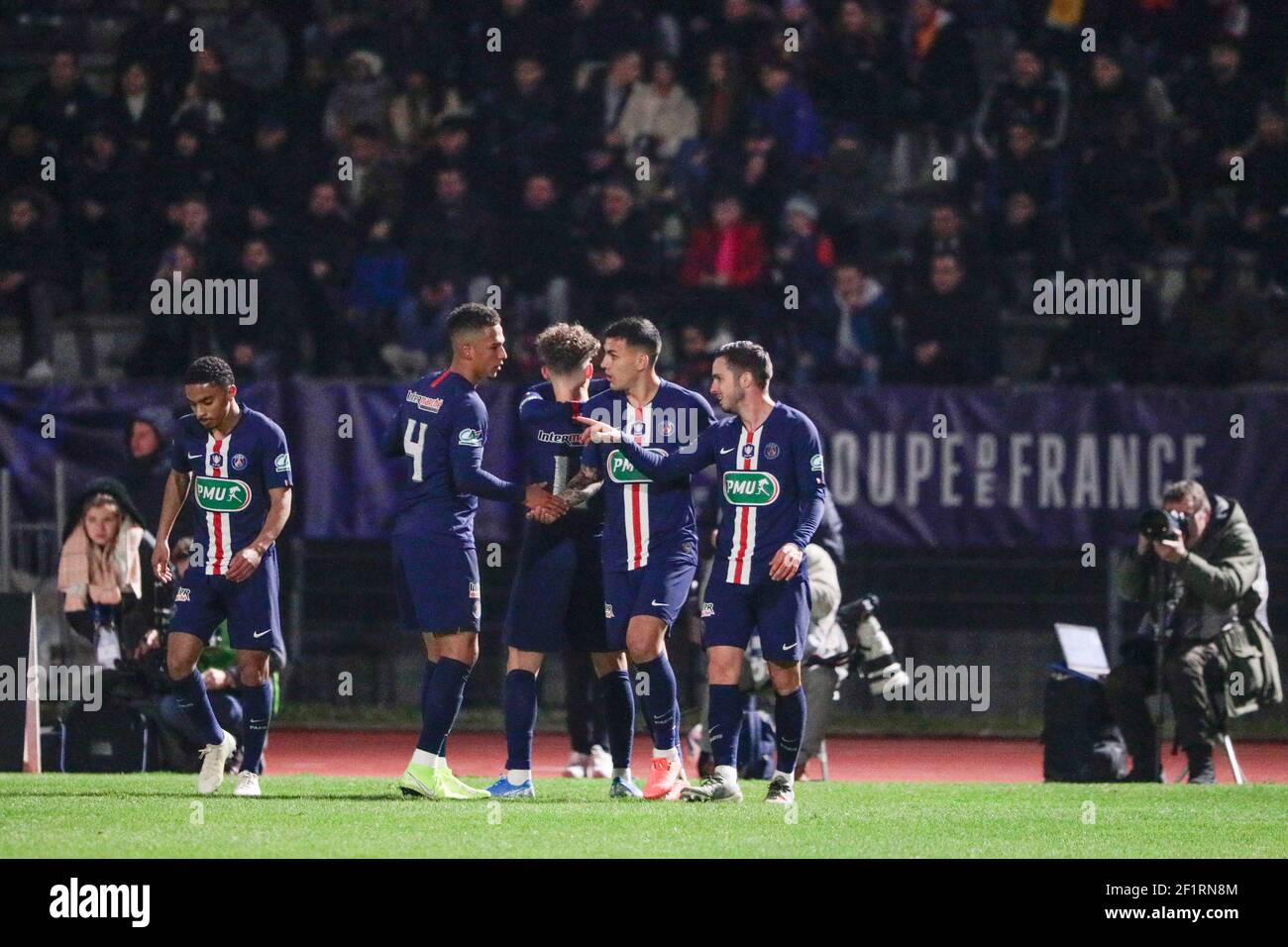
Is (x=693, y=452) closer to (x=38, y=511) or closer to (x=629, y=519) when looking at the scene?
(x=629, y=519)

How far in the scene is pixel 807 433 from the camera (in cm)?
992

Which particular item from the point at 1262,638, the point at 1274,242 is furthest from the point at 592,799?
the point at 1274,242

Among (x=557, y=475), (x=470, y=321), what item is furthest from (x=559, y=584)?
(x=470, y=321)

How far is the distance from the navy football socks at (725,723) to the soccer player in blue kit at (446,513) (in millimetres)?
1115

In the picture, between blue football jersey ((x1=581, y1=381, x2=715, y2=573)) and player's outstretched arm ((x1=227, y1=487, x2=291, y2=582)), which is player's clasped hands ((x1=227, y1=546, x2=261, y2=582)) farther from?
blue football jersey ((x1=581, y1=381, x2=715, y2=573))

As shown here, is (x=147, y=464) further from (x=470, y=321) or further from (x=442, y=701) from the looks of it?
(x=442, y=701)

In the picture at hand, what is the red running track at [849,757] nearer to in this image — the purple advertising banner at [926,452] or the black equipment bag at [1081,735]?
the black equipment bag at [1081,735]

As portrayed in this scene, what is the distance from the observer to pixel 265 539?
32.5 ft

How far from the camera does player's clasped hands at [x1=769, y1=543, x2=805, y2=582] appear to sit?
9625 millimetres

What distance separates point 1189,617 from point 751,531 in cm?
371

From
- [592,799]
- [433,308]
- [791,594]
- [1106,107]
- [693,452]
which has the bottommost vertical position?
[592,799]

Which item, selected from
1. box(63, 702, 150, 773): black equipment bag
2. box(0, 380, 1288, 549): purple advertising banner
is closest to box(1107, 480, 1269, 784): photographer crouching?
box(0, 380, 1288, 549): purple advertising banner

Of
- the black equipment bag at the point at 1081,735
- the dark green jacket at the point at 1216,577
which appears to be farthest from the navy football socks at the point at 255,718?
the dark green jacket at the point at 1216,577

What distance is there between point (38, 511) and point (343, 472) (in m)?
2.14
